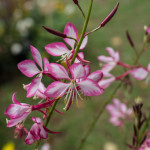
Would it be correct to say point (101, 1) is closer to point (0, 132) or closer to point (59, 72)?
point (0, 132)

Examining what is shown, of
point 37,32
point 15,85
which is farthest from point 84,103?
point 37,32

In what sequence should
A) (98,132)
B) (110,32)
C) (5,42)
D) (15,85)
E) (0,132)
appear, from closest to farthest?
(0,132) < (98,132) < (15,85) < (5,42) < (110,32)

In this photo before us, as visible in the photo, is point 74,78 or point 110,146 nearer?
point 74,78

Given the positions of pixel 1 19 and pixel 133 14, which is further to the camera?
pixel 133 14

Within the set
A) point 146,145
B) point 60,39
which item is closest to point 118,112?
point 146,145

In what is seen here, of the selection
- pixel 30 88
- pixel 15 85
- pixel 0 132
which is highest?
pixel 30 88

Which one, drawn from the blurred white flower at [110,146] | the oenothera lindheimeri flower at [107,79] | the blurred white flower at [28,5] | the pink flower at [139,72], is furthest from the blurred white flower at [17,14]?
the pink flower at [139,72]

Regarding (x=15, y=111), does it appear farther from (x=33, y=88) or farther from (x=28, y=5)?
(x=28, y=5)
